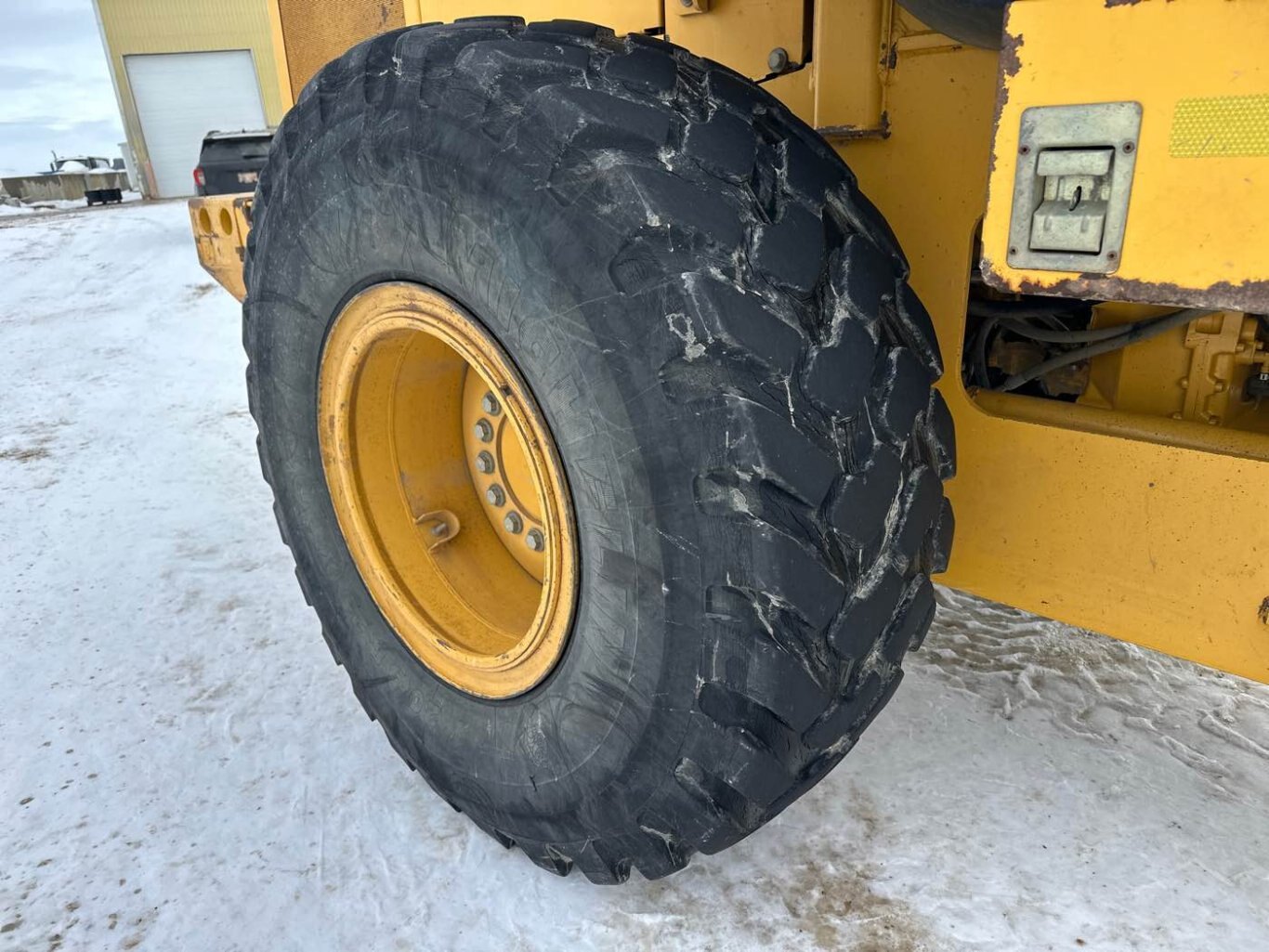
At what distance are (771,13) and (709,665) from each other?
3.81 feet

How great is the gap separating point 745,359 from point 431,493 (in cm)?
103

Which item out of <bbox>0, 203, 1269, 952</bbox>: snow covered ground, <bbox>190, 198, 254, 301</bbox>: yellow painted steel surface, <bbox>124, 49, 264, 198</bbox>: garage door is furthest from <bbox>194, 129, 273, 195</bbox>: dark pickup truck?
<bbox>124, 49, 264, 198</bbox>: garage door

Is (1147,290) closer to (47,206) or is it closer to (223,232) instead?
(223,232)

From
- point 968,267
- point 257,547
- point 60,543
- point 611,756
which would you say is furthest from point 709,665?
point 60,543

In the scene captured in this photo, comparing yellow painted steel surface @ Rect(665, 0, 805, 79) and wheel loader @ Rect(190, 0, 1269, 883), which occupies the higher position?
yellow painted steel surface @ Rect(665, 0, 805, 79)

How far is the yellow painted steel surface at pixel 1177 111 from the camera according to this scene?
0.86 metres

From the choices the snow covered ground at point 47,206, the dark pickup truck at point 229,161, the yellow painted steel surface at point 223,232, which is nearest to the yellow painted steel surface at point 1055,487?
the yellow painted steel surface at point 223,232

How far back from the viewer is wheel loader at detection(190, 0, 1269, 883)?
97 cm

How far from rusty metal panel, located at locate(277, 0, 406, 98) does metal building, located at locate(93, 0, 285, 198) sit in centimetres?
2472

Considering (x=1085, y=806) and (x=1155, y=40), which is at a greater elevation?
(x=1155, y=40)

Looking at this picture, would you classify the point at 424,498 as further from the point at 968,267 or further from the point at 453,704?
the point at 968,267

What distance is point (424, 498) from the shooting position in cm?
203

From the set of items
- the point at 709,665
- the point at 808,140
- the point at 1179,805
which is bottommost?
the point at 1179,805

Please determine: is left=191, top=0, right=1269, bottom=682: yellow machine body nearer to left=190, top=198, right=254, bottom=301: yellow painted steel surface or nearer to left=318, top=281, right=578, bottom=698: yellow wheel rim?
left=318, top=281, right=578, bottom=698: yellow wheel rim
